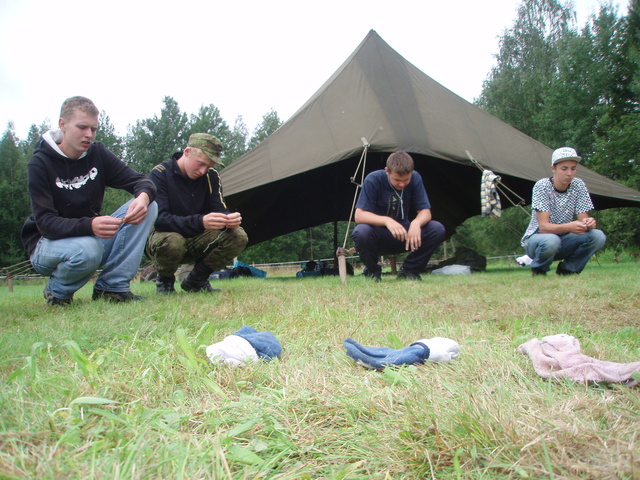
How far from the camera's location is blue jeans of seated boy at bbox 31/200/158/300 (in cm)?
238

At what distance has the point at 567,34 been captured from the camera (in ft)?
60.6

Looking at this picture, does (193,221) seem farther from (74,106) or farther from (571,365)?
(571,365)

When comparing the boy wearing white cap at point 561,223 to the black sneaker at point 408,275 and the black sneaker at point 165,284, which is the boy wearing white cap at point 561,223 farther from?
the black sneaker at point 165,284

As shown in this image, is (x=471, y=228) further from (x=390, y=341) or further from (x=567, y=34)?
(x=390, y=341)

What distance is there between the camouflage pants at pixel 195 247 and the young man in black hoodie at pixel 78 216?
30 cm

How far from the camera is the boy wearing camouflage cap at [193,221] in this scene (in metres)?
3.07

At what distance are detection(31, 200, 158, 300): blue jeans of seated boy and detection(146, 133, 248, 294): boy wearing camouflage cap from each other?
32 centimetres

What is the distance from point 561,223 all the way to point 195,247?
2.97m

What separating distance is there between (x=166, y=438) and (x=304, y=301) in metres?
1.62

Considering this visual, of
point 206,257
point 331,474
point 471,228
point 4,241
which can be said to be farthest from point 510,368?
point 4,241

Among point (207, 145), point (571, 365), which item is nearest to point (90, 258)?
point (207, 145)

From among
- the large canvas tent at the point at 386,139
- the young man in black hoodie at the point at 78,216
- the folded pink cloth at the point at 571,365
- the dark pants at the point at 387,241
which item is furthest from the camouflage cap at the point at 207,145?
the folded pink cloth at the point at 571,365

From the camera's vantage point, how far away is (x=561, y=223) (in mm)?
3846

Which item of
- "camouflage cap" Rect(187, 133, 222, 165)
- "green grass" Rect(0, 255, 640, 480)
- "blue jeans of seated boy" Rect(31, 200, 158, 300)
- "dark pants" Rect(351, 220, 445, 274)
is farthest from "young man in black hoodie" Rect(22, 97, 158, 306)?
"dark pants" Rect(351, 220, 445, 274)
